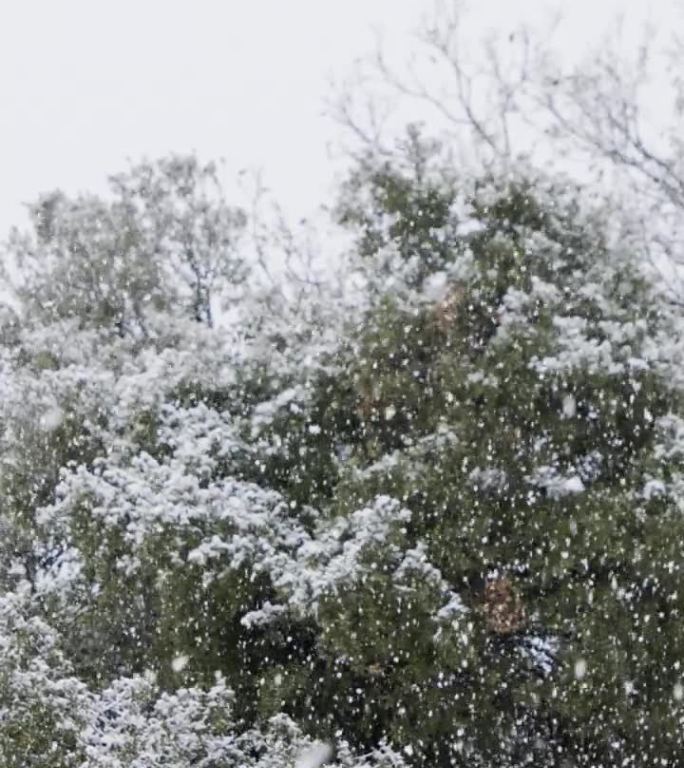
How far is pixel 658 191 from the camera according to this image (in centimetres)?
1382

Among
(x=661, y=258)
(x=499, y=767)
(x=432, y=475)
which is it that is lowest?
(x=499, y=767)

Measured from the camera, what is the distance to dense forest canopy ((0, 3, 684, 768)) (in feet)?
30.7

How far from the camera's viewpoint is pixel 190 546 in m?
10.1

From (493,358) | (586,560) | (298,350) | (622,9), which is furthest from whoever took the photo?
(622,9)

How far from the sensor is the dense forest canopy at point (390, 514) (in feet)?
30.7

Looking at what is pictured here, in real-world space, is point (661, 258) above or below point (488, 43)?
below

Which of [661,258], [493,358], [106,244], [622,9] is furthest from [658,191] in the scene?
[106,244]

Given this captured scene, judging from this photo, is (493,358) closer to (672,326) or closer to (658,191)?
(672,326)

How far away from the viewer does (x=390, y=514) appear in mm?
9625

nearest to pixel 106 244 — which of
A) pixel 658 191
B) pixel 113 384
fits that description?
pixel 113 384

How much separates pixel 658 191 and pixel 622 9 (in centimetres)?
243

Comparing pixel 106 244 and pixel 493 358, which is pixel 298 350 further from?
pixel 106 244

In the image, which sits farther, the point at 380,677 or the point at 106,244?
the point at 106,244

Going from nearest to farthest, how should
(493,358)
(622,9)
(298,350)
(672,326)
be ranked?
1. (493,358)
2. (672,326)
3. (298,350)
4. (622,9)
